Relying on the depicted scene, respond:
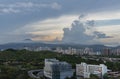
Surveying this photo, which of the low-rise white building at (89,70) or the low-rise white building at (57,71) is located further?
the low-rise white building at (89,70)

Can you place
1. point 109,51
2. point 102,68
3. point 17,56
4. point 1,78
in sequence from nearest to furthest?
1. point 1,78
2. point 102,68
3. point 17,56
4. point 109,51

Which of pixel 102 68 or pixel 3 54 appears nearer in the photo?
pixel 102 68

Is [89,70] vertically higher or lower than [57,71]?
lower

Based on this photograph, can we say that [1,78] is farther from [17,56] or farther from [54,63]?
[17,56]

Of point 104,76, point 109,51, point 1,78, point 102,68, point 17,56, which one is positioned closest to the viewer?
point 1,78

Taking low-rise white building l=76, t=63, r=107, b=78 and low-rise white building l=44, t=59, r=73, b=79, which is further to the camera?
low-rise white building l=76, t=63, r=107, b=78

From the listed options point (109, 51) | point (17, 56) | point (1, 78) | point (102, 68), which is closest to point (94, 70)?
point (102, 68)

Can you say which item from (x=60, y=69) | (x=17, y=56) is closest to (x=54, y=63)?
(x=60, y=69)

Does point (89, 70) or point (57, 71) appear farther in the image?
point (89, 70)

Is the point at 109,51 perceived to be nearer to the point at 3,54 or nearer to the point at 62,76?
the point at 3,54
